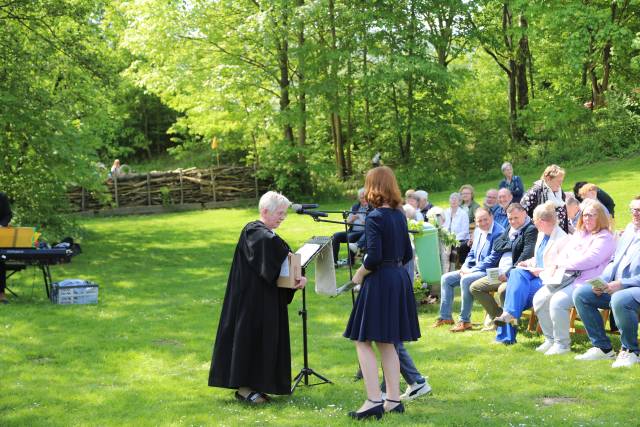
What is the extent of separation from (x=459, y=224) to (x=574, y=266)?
4453mm

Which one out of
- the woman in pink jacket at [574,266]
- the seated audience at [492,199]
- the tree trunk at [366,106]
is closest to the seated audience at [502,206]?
the seated audience at [492,199]

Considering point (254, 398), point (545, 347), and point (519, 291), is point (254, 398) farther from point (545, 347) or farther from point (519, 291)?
point (519, 291)

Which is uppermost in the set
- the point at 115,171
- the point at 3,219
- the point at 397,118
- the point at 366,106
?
the point at 366,106

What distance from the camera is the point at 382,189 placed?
6.30 meters

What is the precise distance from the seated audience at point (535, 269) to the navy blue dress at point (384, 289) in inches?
106

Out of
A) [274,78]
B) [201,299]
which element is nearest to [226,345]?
[201,299]

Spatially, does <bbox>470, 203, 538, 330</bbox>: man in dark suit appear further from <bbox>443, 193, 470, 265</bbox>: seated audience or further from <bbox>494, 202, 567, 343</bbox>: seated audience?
<bbox>443, 193, 470, 265</bbox>: seated audience

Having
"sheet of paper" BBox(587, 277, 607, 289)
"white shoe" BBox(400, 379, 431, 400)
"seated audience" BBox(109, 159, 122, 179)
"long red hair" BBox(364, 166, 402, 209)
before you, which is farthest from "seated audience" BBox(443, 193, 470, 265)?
"seated audience" BBox(109, 159, 122, 179)

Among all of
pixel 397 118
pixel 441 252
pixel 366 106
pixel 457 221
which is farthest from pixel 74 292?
pixel 366 106

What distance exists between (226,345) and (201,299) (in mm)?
5771

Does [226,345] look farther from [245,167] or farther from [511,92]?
[511,92]

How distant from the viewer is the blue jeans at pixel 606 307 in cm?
774

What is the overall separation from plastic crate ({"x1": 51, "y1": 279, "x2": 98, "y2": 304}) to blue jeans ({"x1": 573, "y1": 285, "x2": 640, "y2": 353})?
7.01m

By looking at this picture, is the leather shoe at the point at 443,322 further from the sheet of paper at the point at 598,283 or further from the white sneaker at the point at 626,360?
the white sneaker at the point at 626,360
